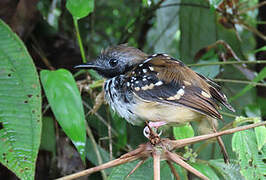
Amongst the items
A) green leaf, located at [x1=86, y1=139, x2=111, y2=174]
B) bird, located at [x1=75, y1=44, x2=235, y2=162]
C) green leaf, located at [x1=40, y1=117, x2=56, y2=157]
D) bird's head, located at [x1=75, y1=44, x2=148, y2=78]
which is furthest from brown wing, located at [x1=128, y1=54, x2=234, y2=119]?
green leaf, located at [x1=40, y1=117, x2=56, y2=157]

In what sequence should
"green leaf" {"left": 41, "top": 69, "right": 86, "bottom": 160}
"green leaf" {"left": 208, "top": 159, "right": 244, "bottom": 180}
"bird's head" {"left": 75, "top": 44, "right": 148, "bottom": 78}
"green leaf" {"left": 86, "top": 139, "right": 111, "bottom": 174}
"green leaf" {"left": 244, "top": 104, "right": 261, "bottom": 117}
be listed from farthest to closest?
"green leaf" {"left": 244, "top": 104, "right": 261, "bottom": 117}, "green leaf" {"left": 86, "top": 139, "right": 111, "bottom": 174}, "bird's head" {"left": 75, "top": 44, "right": 148, "bottom": 78}, "green leaf" {"left": 208, "top": 159, "right": 244, "bottom": 180}, "green leaf" {"left": 41, "top": 69, "right": 86, "bottom": 160}

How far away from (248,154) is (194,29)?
4.47 ft

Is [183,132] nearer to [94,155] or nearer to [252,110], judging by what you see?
[94,155]

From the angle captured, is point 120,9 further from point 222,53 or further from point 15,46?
point 15,46

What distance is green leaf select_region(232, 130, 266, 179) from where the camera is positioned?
1.24m

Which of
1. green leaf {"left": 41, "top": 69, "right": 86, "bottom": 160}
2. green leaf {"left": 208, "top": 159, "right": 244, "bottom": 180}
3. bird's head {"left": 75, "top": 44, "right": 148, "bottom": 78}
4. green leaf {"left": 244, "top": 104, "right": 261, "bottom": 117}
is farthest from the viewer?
green leaf {"left": 244, "top": 104, "right": 261, "bottom": 117}

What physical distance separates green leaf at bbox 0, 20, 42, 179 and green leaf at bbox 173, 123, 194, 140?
58cm

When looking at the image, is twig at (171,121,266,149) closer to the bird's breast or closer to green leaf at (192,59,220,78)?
the bird's breast

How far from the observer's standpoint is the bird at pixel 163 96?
1.42 m

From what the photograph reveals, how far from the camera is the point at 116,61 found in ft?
5.57

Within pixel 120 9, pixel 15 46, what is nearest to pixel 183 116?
pixel 15 46

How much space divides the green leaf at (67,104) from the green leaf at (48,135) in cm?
76

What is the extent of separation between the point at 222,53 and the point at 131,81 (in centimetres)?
85

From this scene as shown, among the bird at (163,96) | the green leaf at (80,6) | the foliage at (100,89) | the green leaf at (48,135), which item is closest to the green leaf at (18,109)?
the foliage at (100,89)
